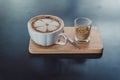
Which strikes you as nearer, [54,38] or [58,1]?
[54,38]

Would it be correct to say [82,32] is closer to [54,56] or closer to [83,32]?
[83,32]

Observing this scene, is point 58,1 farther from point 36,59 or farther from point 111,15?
point 36,59

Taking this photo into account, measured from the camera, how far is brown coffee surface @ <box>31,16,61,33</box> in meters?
0.96

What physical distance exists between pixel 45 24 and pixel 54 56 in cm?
13

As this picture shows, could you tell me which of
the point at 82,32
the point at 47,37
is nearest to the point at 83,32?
the point at 82,32

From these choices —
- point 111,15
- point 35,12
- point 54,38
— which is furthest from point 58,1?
point 54,38

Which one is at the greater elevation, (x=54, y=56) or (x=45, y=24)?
(x=45, y=24)

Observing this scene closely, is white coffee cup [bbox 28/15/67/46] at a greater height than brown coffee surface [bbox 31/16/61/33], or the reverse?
brown coffee surface [bbox 31/16/61/33]

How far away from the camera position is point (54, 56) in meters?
0.97

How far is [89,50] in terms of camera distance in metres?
0.97

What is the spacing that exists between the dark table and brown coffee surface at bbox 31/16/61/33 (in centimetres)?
9

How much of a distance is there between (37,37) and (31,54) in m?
0.07

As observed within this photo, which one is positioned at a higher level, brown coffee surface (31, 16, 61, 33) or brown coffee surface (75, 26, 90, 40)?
brown coffee surface (31, 16, 61, 33)

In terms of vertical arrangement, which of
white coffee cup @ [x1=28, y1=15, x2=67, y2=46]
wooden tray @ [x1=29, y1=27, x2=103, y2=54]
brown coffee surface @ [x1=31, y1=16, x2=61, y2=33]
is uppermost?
brown coffee surface @ [x1=31, y1=16, x2=61, y2=33]
